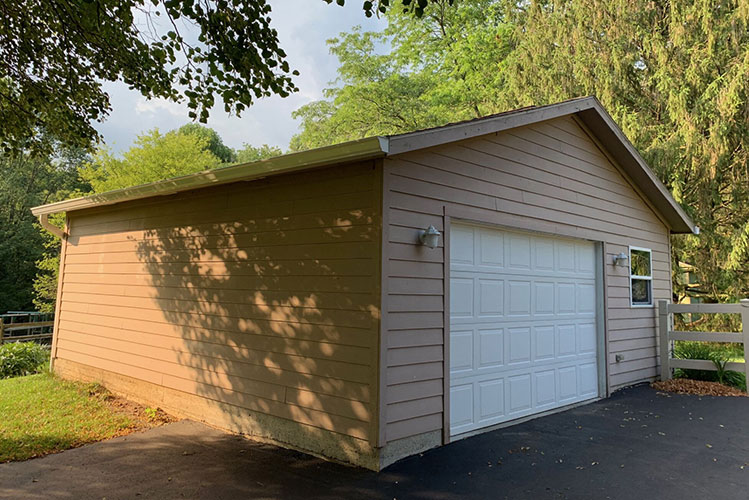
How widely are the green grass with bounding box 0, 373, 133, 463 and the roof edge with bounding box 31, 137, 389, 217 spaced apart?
8.96 ft

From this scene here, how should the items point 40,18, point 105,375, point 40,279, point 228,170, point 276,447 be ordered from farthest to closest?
1. point 40,279
2. point 105,375
3. point 40,18
4. point 228,170
5. point 276,447

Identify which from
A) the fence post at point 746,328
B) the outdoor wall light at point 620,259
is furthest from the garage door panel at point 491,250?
the fence post at point 746,328

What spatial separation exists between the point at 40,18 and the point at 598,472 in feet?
23.5

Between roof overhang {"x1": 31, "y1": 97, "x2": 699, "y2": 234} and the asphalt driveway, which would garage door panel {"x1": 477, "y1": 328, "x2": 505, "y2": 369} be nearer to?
the asphalt driveway

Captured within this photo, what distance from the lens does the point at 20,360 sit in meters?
9.86

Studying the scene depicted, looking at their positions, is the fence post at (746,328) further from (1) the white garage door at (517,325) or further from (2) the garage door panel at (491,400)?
(2) the garage door panel at (491,400)

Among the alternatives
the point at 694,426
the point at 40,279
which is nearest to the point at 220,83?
the point at 694,426

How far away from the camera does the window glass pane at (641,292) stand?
7.70m

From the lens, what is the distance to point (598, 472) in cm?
402

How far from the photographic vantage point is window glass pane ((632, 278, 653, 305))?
7703 millimetres

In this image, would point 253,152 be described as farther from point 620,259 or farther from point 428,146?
point 428,146

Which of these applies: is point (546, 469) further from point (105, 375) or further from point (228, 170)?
point (105, 375)

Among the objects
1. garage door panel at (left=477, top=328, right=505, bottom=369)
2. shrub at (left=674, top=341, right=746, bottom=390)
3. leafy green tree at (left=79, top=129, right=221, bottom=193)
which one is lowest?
shrub at (left=674, top=341, right=746, bottom=390)

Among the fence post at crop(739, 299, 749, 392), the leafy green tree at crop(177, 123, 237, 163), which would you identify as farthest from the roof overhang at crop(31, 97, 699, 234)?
the leafy green tree at crop(177, 123, 237, 163)
